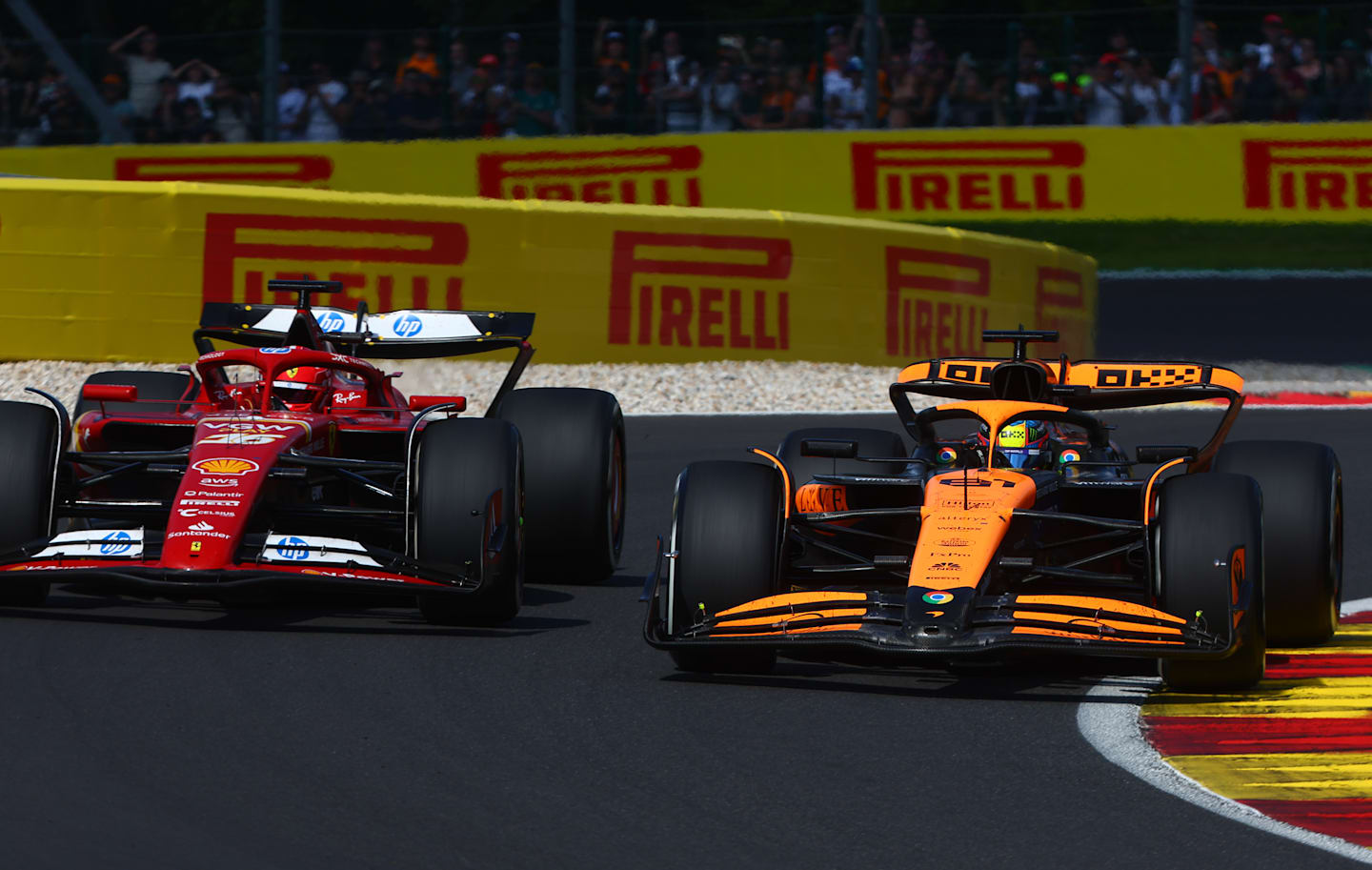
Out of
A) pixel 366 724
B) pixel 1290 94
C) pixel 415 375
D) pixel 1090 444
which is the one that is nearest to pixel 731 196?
pixel 1290 94

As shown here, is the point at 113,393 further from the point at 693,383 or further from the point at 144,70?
the point at 144,70

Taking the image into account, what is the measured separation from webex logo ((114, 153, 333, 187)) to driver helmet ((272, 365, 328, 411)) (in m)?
13.9

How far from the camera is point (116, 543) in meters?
7.97

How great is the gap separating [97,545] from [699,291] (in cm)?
913

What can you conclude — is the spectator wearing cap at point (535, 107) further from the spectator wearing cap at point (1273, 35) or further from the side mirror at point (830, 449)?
the side mirror at point (830, 449)

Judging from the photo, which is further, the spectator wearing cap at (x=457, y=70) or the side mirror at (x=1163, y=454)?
the spectator wearing cap at (x=457, y=70)

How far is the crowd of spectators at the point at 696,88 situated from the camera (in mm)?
22219

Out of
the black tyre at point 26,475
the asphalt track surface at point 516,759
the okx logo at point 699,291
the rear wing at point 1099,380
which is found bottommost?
the asphalt track surface at point 516,759

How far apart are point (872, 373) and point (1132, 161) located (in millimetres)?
6697

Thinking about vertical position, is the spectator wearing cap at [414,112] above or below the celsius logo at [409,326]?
above

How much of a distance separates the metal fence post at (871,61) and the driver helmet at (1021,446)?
13.9 metres

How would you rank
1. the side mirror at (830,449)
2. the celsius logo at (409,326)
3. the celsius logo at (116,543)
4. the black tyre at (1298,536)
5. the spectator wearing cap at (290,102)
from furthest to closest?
the spectator wearing cap at (290,102) → the celsius logo at (409,326) → the side mirror at (830,449) → the celsius logo at (116,543) → the black tyre at (1298,536)

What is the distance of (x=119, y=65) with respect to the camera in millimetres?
23031

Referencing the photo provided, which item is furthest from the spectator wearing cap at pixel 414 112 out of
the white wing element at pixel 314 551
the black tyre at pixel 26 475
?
the white wing element at pixel 314 551
